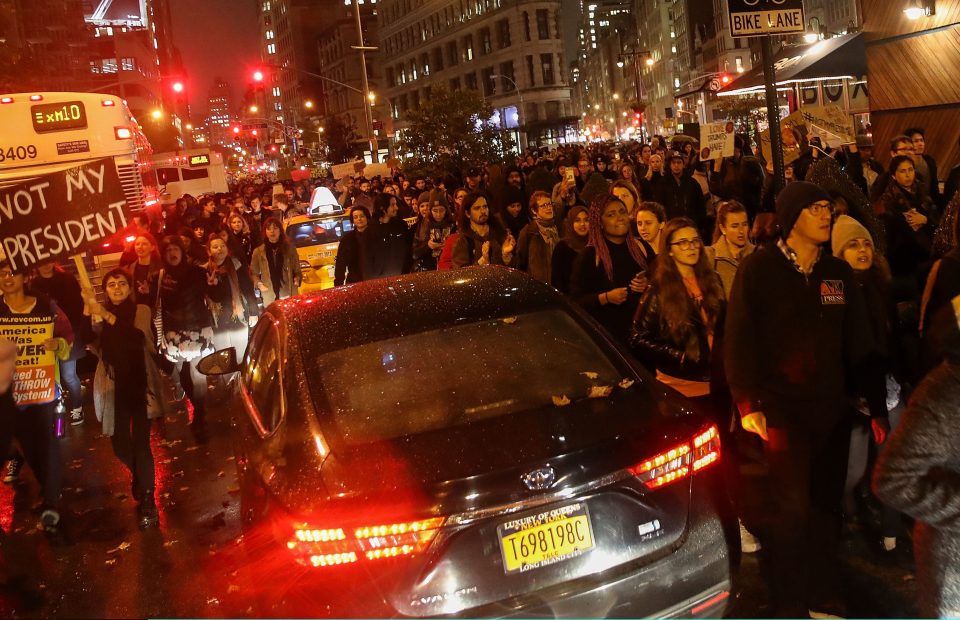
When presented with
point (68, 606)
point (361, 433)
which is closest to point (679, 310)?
point (361, 433)

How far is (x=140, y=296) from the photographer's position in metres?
9.05

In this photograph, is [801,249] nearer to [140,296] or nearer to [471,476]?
[471,476]

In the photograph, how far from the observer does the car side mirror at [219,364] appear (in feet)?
19.0

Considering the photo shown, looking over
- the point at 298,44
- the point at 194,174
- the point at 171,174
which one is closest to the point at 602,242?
the point at 171,174

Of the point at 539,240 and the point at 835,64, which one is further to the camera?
the point at 835,64

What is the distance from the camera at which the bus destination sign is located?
15.0 m

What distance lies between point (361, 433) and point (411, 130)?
30975 millimetres

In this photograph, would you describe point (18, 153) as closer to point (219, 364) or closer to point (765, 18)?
point (219, 364)

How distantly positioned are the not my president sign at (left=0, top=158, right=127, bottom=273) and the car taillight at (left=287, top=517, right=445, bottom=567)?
5.33 m

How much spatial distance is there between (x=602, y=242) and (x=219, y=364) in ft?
8.91

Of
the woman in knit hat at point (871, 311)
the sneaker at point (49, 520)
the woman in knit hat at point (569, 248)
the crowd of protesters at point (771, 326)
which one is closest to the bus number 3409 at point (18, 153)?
the crowd of protesters at point (771, 326)

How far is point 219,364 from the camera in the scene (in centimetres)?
584

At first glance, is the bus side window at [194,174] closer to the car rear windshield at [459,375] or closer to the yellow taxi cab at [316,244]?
the yellow taxi cab at [316,244]

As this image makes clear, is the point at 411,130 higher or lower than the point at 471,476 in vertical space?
higher
